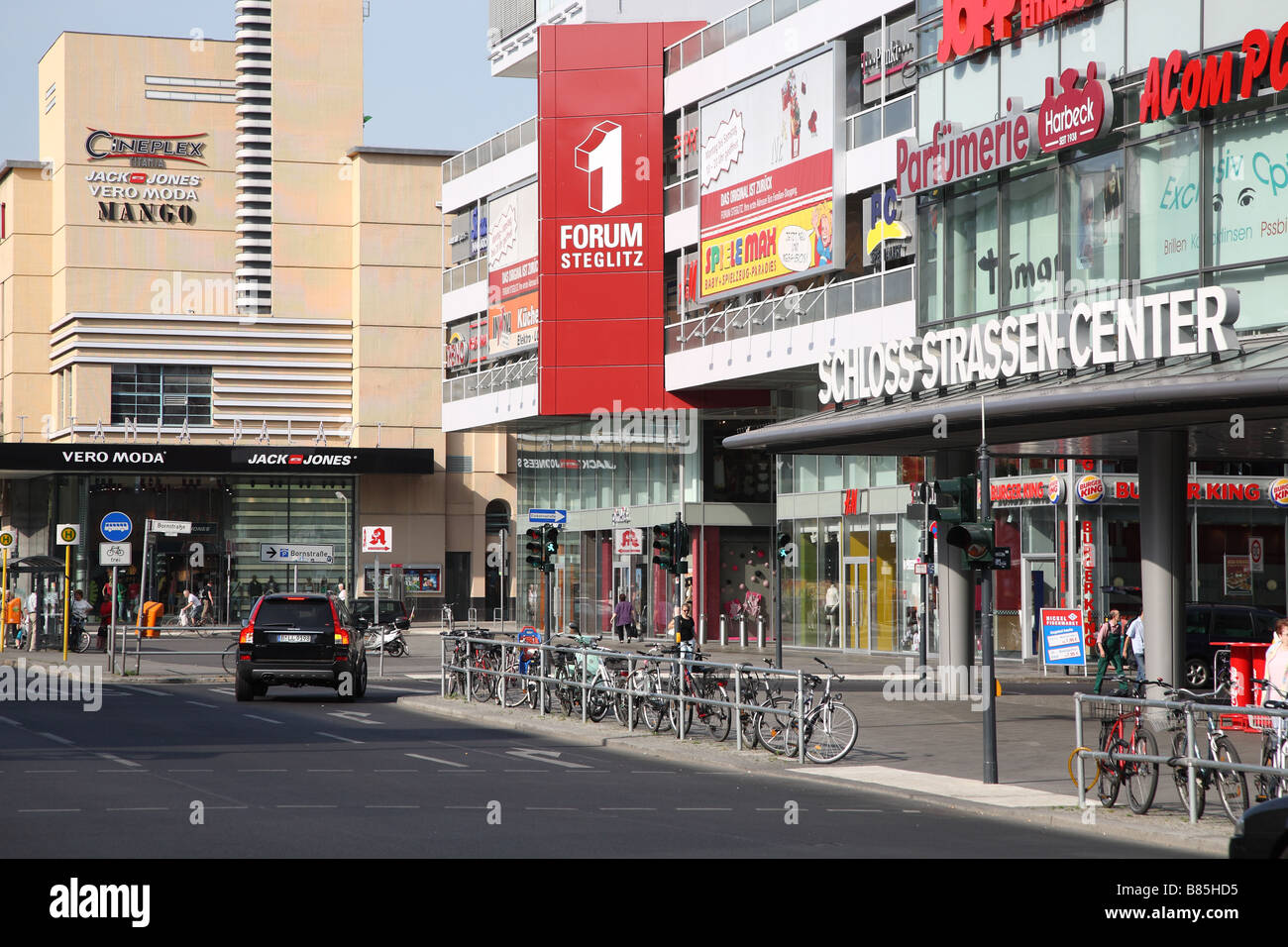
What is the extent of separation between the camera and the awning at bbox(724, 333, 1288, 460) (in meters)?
20.7

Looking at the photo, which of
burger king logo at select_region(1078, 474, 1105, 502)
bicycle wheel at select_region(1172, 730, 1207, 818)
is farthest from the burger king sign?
bicycle wheel at select_region(1172, 730, 1207, 818)

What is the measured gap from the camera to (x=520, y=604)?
63750 mm

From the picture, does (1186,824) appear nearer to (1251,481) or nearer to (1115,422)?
(1115,422)

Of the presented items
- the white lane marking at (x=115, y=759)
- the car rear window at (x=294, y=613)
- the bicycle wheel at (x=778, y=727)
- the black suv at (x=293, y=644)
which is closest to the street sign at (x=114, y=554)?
the black suv at (x=293, y=644)

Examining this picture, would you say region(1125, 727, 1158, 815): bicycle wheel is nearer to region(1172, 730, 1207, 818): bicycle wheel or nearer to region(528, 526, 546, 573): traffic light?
region(1172, 730, 1207, 818): bicycle wheel

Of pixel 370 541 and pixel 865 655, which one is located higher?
pixel 370 541

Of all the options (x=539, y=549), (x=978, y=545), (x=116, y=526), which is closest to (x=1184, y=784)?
(x=978, y=545)

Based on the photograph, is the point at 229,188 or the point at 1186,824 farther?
the point at 229,188

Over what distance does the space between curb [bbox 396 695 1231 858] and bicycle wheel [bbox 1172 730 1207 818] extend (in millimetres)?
213

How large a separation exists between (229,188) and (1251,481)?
44.5 meters

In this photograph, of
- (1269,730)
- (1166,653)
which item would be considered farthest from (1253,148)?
(1269,730)

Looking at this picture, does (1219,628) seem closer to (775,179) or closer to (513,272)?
(775,179)

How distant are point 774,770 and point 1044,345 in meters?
9.11

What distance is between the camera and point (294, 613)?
28031mm
